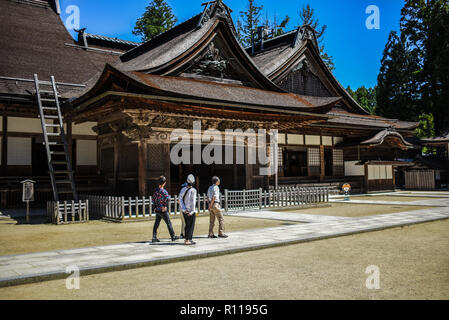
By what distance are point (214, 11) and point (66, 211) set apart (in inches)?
468

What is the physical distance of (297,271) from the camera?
586 cm

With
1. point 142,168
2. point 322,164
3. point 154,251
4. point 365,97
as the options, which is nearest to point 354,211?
point 142,168

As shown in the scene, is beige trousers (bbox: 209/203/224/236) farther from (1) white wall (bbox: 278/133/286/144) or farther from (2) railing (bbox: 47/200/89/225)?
(1) white wall (bbox: 278/133/286/144)

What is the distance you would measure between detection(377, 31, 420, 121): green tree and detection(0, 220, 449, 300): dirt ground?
3661cm

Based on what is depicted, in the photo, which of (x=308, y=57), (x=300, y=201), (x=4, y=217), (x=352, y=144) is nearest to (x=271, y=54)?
(x=308, y=57)

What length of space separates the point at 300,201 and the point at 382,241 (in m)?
8.12

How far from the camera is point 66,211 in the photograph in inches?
473

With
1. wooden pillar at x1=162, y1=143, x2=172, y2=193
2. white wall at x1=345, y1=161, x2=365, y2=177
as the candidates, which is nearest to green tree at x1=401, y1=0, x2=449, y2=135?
white wall at x1=345, y1=161, x2=365, y2=177

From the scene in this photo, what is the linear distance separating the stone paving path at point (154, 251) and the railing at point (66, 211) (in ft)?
15.6

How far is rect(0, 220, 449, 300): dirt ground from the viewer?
187 inches

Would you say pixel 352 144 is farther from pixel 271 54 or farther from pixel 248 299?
pixel 248 299

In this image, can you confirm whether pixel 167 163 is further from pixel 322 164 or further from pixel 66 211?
pixel 322 164

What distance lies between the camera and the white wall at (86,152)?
17211mm
